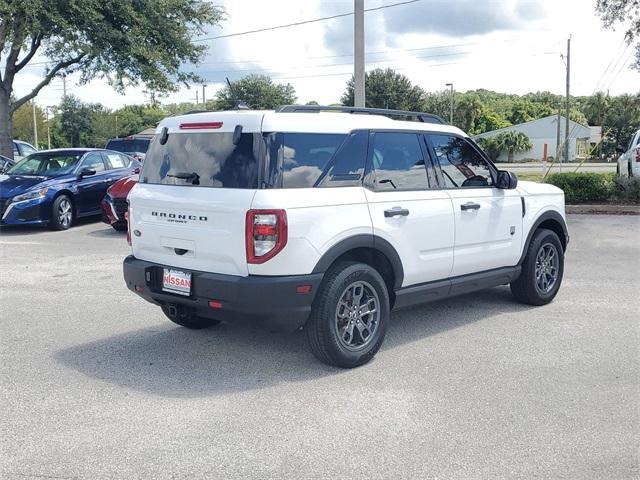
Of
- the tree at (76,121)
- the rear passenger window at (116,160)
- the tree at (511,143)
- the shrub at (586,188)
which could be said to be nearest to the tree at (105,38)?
the rear passenger window at (116,160)

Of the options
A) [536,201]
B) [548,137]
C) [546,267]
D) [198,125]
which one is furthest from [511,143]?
[198,125]

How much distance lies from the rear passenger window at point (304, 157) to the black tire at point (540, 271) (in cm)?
274

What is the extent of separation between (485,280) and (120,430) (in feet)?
11.7

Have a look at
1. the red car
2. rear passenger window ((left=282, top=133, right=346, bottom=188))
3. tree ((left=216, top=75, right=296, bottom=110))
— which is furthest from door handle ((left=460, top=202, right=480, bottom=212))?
tree ((left=216, top=75, right=296, bottom=110))

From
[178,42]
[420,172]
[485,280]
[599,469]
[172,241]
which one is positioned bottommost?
[599,469]

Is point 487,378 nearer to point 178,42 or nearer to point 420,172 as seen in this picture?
point 420,172

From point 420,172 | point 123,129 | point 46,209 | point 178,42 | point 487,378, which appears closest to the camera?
point 487,378

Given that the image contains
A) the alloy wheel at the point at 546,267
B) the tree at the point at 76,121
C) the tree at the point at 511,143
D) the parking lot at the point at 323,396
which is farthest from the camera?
the tree at the point at 76,121

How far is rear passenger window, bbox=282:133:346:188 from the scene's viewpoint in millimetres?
4730

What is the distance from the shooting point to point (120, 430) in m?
3.99

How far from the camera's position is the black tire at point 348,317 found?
15.7 ft

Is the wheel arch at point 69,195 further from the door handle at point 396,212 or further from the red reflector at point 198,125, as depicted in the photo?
the door handle at point 396,212

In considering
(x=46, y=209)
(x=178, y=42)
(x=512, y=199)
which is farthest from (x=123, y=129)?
(x=512, y=199)

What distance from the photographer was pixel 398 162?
5.53m
